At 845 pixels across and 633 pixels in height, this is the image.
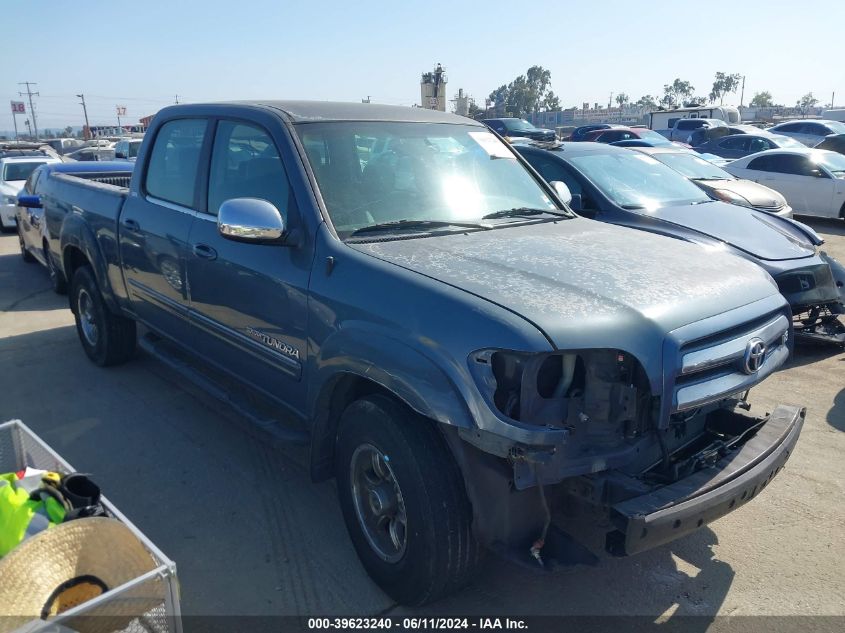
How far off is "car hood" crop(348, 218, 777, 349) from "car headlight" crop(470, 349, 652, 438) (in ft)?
0.41

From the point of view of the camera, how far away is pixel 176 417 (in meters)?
4.91

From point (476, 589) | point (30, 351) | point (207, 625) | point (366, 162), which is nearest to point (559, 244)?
point (366, 162)

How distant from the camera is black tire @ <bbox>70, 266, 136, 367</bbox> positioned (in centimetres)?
564

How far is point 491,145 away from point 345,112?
95 centimetres

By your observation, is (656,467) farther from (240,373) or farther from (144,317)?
(144,317)

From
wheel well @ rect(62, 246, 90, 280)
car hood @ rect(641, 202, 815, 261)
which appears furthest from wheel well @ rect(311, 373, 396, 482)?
→ car hood @ rect(641, 202, 815, 261)

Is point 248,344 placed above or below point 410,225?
below

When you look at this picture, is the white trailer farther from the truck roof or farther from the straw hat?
the straw hat

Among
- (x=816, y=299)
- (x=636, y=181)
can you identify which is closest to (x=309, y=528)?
(x=816, y=299)

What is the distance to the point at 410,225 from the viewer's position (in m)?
3.32

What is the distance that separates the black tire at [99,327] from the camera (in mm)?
5645

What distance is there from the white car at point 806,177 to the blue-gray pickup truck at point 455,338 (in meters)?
10.9

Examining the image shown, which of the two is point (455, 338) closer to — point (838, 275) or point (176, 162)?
point (176, 162)

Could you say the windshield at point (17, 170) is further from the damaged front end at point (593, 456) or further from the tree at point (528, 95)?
the tree at point (528, 95)
